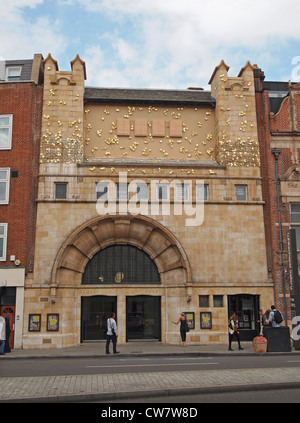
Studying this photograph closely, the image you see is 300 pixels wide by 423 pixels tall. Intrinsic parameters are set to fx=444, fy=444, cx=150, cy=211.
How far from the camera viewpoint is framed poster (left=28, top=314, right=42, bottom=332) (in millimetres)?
23500

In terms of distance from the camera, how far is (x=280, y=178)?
1049 inches

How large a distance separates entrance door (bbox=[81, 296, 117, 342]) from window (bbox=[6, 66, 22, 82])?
15.4 m

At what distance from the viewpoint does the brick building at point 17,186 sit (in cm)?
2388

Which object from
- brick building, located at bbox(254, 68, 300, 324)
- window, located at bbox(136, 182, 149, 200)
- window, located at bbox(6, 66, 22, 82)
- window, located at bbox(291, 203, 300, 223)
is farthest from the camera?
window, located at bbox(6, 66, 22, 82)

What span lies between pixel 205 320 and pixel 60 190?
10969 millimetres

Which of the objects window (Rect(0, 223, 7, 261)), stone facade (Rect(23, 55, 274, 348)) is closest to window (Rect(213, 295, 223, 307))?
stone facade (Rect(23, 55, 274, 348))

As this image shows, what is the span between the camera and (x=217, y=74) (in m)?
27.9

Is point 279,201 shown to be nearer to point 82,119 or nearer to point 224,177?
point 224,177

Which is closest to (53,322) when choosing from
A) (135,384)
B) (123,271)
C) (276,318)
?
(123,271)

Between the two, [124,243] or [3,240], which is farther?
[124,243]

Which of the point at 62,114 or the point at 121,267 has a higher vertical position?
the point at 62,114

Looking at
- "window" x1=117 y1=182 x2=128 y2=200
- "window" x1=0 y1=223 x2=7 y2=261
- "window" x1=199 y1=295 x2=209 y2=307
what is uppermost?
"window" x1=117 y1=182 x2=128 y2=200

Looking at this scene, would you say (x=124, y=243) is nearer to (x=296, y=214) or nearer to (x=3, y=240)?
(x=3, y=240)

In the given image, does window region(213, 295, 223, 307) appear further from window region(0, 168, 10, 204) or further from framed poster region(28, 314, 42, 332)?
window region(0, 168, 10, 204)
